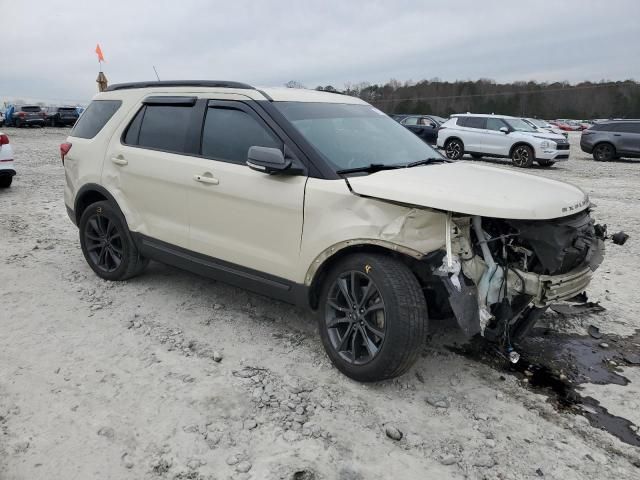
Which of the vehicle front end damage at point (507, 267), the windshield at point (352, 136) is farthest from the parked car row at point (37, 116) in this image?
the vehicle front end damage at point (507, 267)

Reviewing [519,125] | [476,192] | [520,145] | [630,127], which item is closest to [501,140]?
[520,145]

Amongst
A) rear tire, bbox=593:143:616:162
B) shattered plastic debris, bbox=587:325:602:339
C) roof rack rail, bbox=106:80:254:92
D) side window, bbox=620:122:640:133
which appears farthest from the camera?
rear tire, bbox=593:143:616:162

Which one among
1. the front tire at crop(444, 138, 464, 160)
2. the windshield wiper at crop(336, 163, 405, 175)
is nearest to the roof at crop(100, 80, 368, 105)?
the windshield wiper at crop(336, 163, 405, 175)

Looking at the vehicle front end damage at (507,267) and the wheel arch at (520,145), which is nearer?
the vehicle front end damage at (507,267)

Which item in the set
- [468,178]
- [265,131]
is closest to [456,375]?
[468,178]

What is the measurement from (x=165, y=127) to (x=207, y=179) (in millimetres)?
832

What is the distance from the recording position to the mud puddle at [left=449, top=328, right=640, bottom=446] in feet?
9.82

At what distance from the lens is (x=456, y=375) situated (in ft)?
11.1

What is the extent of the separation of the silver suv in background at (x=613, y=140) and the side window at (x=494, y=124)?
5270mm

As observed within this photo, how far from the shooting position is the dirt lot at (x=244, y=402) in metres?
2.52

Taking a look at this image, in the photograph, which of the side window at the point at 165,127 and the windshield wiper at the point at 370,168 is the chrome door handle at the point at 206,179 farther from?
the windshield wiper at the point at 370,168

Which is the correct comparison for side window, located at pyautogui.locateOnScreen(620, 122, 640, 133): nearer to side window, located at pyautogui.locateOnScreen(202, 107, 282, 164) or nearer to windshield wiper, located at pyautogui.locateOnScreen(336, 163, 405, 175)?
windshield wiper, located at pyautogui.locateOnScreen(336, 163, 405, 175)

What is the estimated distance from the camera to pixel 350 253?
3215mm

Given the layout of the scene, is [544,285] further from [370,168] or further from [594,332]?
[594,332]
